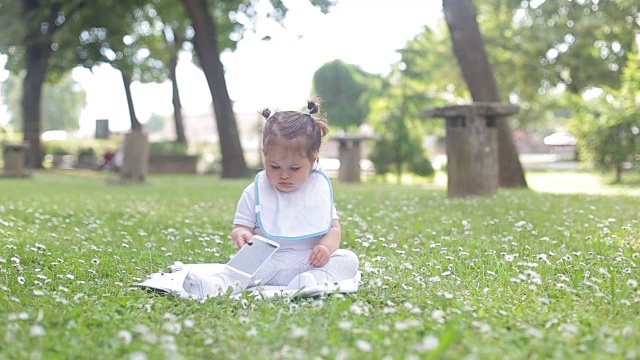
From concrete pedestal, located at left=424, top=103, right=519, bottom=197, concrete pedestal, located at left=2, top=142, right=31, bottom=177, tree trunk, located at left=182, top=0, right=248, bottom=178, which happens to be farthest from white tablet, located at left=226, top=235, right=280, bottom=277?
concrete pedestal, located at left=2, top=142, right=31, bottom=177

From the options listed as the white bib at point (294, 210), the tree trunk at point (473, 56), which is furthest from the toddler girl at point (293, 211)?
the tree trunk at point (473, 56)

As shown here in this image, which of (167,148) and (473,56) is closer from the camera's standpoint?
(473,56)

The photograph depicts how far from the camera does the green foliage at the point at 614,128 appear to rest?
72.1 ft

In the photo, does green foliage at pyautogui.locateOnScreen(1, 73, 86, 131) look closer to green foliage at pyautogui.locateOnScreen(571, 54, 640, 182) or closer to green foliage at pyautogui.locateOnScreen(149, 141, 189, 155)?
green foliage at pyautogui.locateOnScreen(149, 141, 189, 155)

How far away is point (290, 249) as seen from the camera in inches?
193

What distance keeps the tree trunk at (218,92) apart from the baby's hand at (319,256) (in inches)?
744

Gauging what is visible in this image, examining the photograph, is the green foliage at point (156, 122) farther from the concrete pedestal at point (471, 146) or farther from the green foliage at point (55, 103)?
the concrete pedestal at point (471, 146)

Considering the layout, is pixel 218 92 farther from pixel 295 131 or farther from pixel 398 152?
pixel 295 131

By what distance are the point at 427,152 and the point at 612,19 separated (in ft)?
29.7

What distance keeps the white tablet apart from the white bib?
30 cm

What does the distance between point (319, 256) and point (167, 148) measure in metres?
29.2

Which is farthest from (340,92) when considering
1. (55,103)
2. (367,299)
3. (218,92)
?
(367,299)

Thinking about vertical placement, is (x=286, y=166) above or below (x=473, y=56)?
below

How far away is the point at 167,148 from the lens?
32.9 m
